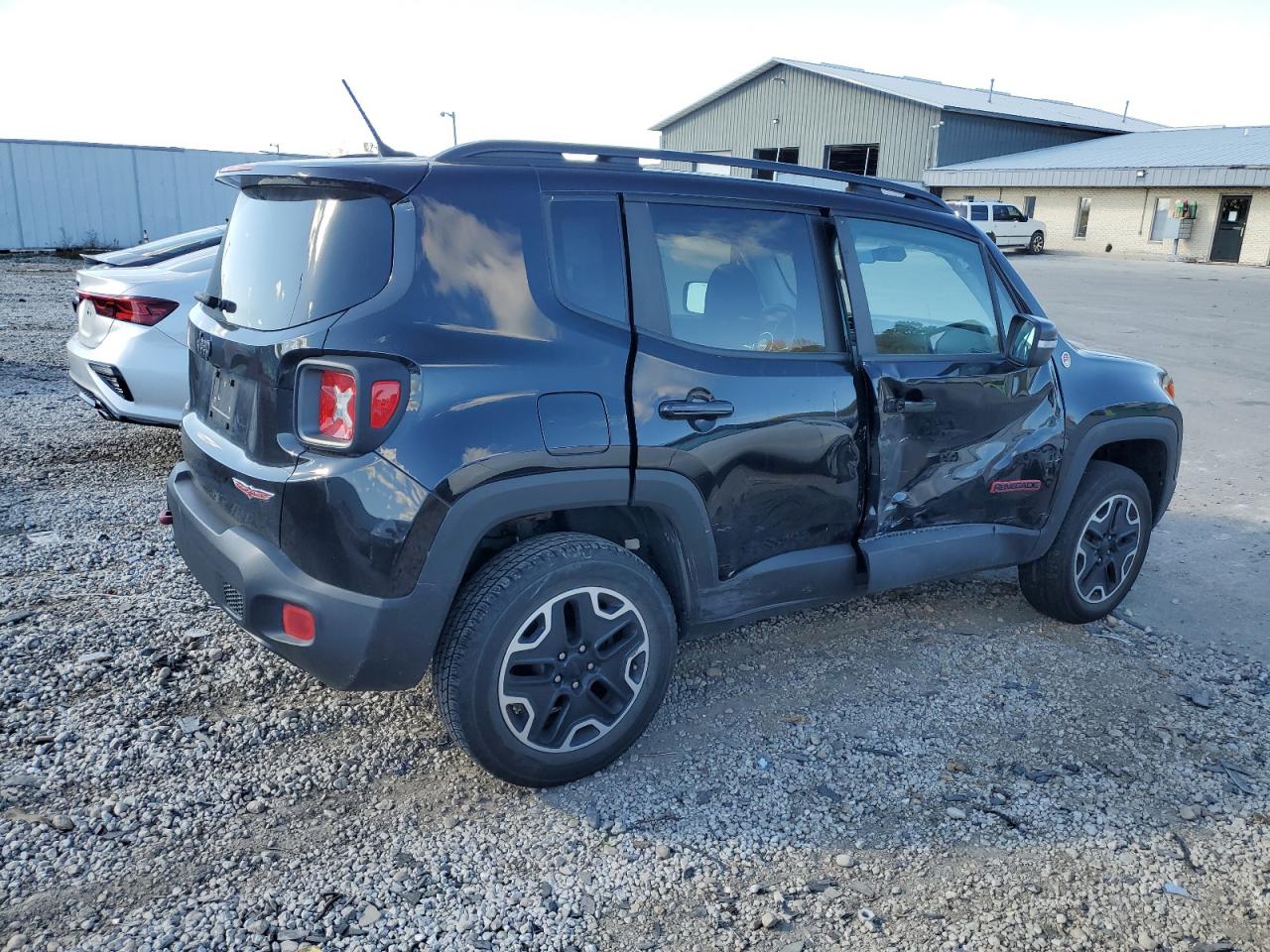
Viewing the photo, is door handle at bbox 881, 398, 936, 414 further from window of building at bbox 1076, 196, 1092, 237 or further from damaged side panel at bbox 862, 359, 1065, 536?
window of building at bbox 1076, 196, 1092, 237

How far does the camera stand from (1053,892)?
2.78 metres

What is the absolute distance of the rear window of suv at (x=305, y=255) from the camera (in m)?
2.77

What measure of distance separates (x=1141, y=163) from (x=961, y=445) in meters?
40.1

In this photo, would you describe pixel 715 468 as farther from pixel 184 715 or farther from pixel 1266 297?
pixel 1266 297

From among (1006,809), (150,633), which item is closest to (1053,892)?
(1006,809)

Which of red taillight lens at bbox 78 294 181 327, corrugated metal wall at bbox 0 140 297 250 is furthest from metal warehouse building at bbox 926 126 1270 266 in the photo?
red taillight lens at bbox 78 294 181 327

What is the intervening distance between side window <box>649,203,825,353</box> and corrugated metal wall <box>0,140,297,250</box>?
74.7ft

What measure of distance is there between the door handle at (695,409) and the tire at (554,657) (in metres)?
0.46

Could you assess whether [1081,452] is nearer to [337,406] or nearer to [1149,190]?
[337,406]

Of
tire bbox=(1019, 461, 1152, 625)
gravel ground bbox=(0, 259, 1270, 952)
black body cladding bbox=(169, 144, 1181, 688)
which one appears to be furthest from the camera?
tire bbox=(1019, 461, 1152, 625)

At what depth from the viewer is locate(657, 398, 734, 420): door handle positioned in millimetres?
3084

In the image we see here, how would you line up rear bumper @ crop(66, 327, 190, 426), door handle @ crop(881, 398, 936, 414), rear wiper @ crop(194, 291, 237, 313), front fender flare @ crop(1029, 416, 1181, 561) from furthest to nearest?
rear bumper @ crop(66, 327, 190, 426) < front fender flare @ crop(1029, 416, 1181, 561) < door handle @ crop(881, 398, 936, 414) < rear wiper @ crop(194, 291, 237, 313)

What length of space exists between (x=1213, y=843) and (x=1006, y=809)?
619mm

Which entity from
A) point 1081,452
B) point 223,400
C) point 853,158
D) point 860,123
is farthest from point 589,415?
point 853,158
